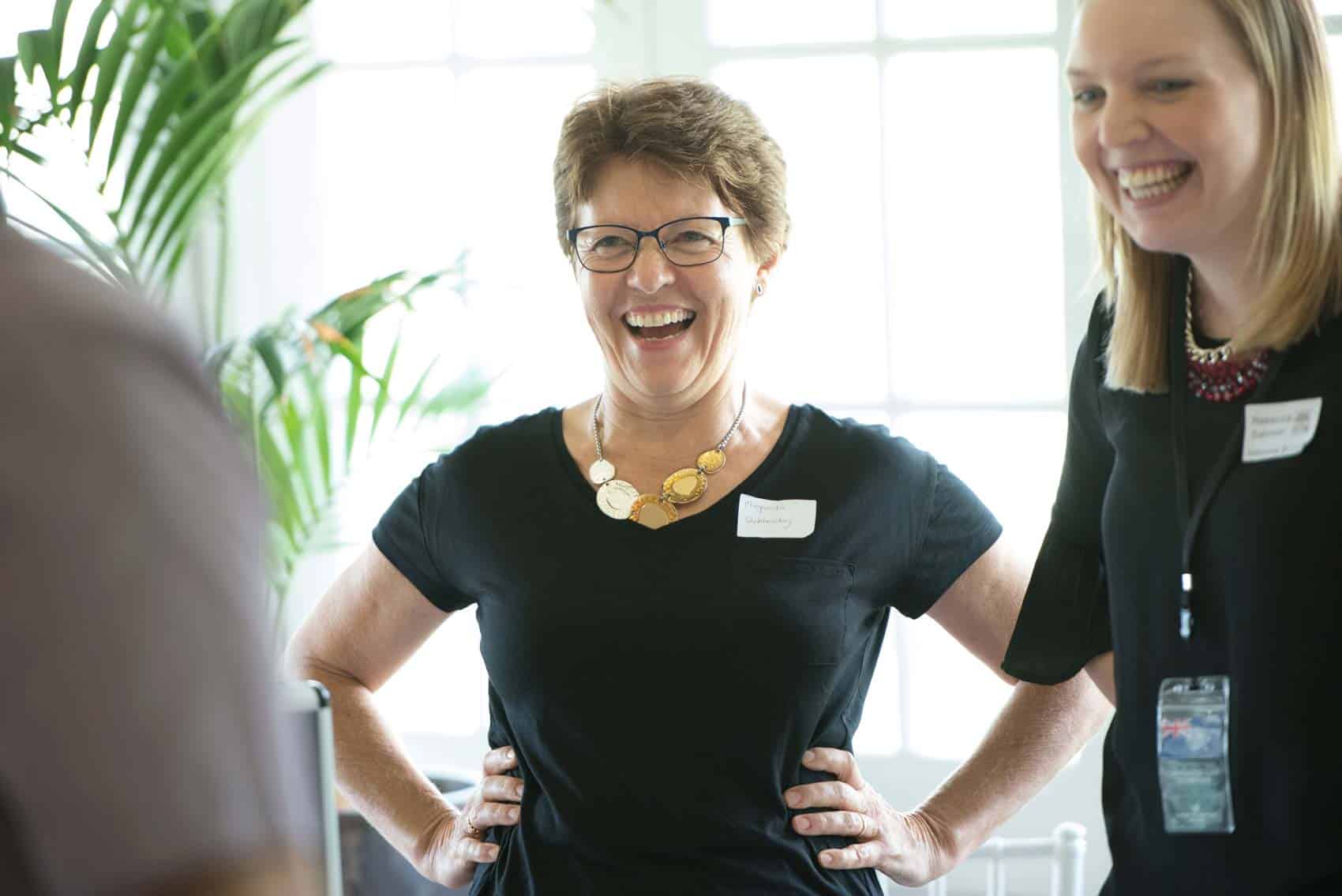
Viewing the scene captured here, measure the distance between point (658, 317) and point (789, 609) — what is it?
425 mm

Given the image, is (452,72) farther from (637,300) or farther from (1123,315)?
(1123,315)

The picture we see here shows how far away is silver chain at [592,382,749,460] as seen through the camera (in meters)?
1.94

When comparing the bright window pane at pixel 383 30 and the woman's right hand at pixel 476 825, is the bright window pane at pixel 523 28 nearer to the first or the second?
the bright window pane at pixel 383 30

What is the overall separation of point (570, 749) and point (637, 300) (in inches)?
22.8

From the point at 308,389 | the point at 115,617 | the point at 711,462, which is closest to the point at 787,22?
the point at 308,389

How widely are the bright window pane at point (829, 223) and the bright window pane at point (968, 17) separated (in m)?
0.11

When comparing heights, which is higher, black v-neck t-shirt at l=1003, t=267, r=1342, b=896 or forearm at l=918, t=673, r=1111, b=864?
black v-neck t-shirt at l=1003, t=267, r=1342, b=896

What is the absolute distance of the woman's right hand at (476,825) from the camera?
1.84m

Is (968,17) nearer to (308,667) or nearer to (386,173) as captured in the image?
(386,173)

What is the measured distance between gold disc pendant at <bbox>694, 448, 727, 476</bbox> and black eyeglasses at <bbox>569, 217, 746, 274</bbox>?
0.25 m

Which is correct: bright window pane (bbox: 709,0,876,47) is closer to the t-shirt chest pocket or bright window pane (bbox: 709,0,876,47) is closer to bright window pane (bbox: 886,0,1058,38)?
bright window pane (bbox: 886,0,1058,38)

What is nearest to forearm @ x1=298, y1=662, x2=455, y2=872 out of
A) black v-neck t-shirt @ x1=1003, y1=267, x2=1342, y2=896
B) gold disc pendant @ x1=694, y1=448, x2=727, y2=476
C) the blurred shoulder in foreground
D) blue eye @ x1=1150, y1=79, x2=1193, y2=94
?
gold disc pendant @ x1=694, y1=448, x2=727, y2=476

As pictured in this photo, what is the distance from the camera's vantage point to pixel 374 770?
211 centimetres

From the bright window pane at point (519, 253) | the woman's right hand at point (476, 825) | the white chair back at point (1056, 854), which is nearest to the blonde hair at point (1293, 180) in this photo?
the woman's right hand at point (476, 825)
